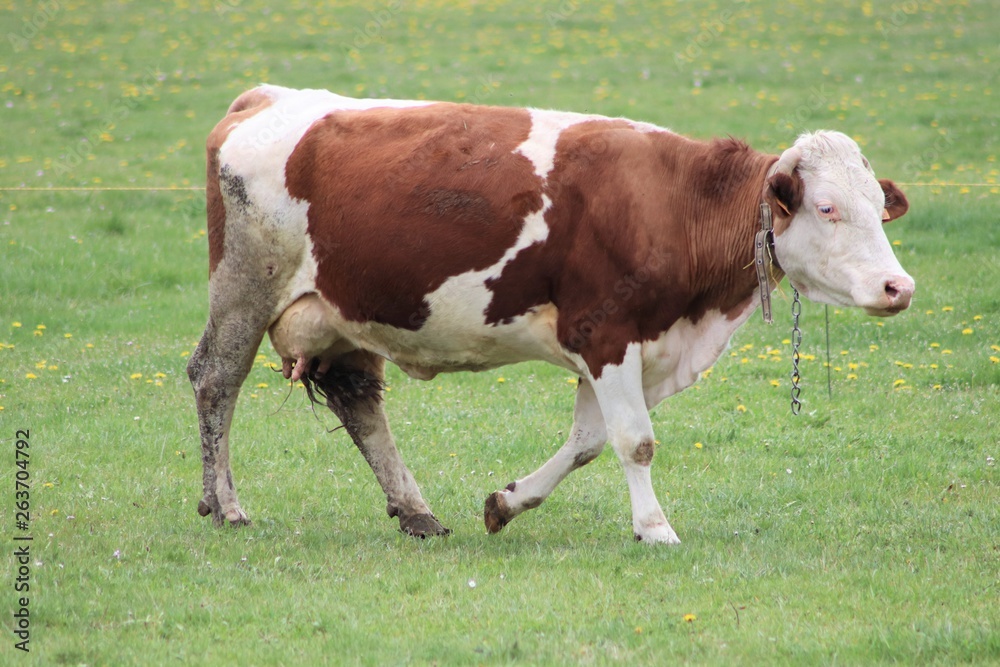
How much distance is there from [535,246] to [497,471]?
2.42 metres

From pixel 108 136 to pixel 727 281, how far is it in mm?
15693

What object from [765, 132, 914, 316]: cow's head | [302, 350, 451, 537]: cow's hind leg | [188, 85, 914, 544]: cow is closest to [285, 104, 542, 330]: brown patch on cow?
[188, 85, 914, 544]: cow

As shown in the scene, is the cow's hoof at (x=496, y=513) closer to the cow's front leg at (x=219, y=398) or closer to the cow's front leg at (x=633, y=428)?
A: the cow's front leg at (x=633, y=428)

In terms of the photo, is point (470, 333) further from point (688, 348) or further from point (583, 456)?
point (688, 348)

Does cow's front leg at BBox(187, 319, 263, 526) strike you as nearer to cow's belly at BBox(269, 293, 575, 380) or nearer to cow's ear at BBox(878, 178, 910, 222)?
cow's belly at BBox(269, 293, 575, 380)

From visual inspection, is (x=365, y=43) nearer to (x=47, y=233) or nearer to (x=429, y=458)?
(x=47, y=233)

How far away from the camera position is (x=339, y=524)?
771 centimetres

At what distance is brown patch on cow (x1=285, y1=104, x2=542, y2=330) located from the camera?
6.89 meters

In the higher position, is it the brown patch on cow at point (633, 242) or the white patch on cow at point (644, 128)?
the white patch on cow at point (644, 128)

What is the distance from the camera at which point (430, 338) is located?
283 inches

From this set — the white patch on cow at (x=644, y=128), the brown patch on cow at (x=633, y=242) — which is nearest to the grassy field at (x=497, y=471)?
the brown patch on cow at (x=633, y=242)

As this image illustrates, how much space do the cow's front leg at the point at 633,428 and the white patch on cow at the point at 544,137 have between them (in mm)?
1088

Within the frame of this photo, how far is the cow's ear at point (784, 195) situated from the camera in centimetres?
656

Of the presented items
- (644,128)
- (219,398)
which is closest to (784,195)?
(644,128)
